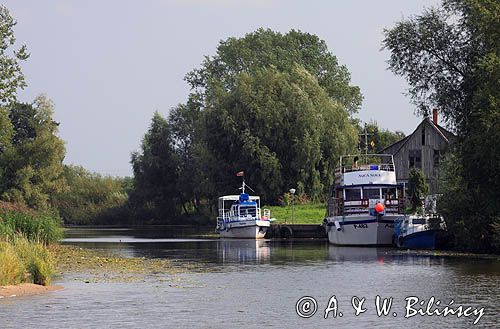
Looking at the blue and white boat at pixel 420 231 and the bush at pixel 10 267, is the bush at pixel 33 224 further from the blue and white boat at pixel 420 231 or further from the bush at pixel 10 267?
the blue and white boat at pixel 420 231

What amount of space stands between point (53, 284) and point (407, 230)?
2533cm

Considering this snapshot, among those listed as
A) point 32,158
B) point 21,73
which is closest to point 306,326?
point 21,73

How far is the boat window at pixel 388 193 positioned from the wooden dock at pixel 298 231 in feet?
40.6

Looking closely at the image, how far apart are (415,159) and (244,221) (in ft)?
77.8

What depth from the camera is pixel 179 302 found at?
2870cm

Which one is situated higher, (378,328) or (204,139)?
(204,139)

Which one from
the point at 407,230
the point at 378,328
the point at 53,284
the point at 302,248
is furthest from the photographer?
the point at 302,248

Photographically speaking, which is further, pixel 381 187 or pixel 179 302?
pixel 381 187

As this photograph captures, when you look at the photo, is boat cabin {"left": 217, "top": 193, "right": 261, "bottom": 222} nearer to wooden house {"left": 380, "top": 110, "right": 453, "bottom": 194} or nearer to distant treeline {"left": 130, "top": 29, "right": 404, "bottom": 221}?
distant treeline {"left": 130, "top": 29, "right": 404, "bottom": 221}

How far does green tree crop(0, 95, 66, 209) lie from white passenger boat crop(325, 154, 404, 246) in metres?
43.9

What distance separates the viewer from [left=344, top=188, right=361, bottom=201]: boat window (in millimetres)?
59719

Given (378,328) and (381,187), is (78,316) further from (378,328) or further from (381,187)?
(381,187)

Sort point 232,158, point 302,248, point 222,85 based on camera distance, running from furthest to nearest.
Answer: point 222,85 → point 232,158 → point 302,248

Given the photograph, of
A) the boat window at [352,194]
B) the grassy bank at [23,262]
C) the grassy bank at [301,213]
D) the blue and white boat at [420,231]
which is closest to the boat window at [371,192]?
the boat window at [352,194]
